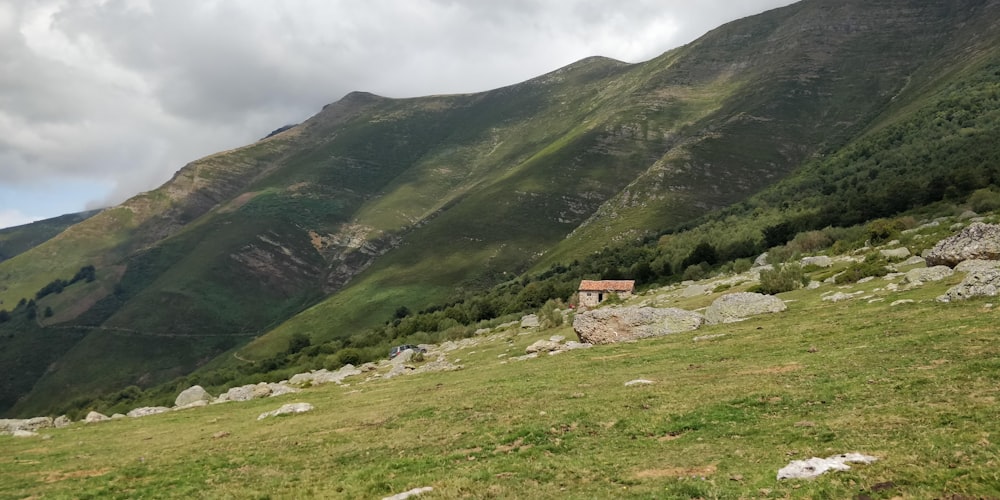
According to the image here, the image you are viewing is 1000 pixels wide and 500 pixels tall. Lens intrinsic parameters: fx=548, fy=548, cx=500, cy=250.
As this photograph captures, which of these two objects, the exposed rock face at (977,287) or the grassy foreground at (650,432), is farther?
the exposed rock face at (977,287)

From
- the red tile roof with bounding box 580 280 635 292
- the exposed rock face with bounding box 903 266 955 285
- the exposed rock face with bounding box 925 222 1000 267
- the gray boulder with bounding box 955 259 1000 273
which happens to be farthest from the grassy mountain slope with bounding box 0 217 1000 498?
the red tile roof with bounding box 580 280 635 292

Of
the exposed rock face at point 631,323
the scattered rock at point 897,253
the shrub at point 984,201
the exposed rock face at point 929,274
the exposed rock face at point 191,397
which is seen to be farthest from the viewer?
the shrub at point 984,201

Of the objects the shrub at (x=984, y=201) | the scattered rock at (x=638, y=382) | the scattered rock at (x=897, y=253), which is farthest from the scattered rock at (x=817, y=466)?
the shrub at (x=984, y=201)

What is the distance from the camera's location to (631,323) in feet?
154

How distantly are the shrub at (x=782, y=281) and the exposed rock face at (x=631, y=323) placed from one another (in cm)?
1141

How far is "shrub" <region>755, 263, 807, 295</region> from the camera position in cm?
5197

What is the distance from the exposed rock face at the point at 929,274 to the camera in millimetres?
38338

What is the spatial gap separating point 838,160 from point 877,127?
92.6 ft

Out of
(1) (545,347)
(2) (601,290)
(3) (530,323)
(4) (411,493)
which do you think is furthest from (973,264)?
(2) (601,290)

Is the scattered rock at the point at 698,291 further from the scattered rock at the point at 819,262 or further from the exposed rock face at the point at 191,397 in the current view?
the exposed rock face at the point at 191,397

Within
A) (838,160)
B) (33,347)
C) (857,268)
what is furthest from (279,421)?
(33,347)

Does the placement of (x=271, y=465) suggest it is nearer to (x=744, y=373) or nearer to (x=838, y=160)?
(x=744, y=373)

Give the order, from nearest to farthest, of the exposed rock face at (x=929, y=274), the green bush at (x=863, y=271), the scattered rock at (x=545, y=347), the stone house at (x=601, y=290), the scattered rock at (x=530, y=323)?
the exposed rock face at (x=929, y=274), the green bush at (x=863, y=271), the scattered rock at (x=545, y=347), the scattered rock at (x=530, y=323), the stone house at (x=601, y=290)

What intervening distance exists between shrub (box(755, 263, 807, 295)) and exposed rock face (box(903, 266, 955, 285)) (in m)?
12.1
